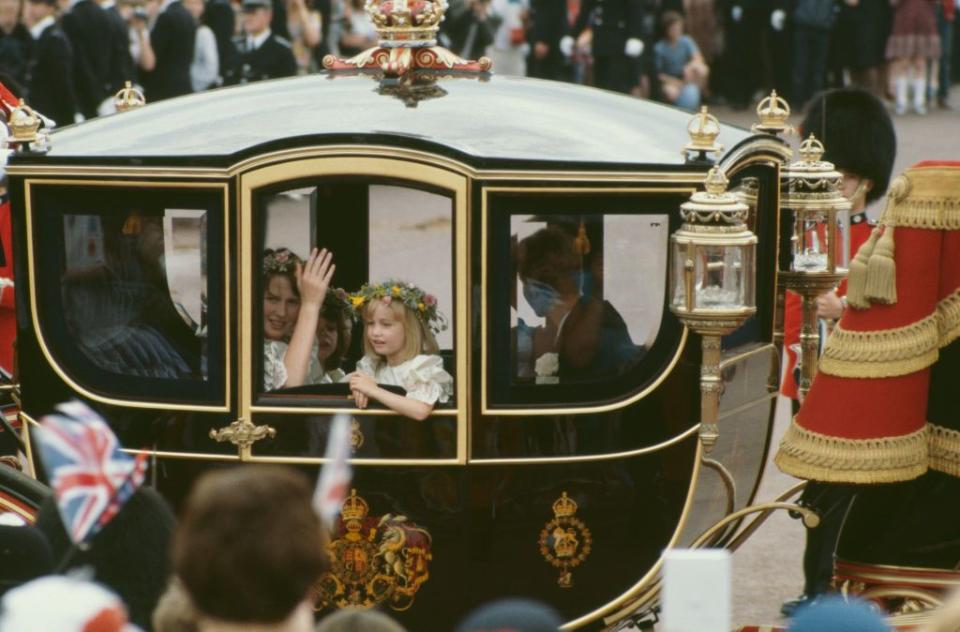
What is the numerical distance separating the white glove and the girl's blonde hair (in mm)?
15610

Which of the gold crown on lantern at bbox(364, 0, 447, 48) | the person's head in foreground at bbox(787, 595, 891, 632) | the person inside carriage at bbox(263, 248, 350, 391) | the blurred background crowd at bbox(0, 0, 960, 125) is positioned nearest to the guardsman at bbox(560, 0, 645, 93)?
the blurred background crowd at bbox(0, 0, 960, 125)

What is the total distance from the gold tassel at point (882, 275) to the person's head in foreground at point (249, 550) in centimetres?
209

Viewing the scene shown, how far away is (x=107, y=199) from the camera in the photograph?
493 cm

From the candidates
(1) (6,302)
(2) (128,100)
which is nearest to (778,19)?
(1) (6,302)

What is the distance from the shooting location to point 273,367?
16.3ft

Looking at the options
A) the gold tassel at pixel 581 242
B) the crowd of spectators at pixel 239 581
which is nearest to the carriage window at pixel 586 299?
the gold tassel at pixel 581 242

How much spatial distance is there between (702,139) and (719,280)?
13.3 inches

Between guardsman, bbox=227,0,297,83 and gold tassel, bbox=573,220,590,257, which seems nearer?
gold tassel, bbox=573,220,590,257

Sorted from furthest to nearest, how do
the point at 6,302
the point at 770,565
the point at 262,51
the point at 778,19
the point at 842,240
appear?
the point at 778,19 < the point at 262,51 < the point at 770,565 < the point at 6,302 < the point at 842,240

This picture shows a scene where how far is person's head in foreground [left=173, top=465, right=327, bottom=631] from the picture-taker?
2.71 m

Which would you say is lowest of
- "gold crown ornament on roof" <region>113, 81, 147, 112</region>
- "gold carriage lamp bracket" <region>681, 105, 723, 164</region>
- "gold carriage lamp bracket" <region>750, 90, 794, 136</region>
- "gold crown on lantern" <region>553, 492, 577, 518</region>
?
"gold crown on lantern" <region>553, 492, 577, 518</region>

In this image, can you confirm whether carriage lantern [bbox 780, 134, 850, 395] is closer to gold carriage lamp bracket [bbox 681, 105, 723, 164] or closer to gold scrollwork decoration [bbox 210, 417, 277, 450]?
gold carriage lamp bracket [bbox 681, 105, 723, 164]

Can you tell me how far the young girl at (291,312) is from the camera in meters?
4.95

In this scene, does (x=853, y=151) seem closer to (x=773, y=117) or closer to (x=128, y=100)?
(x=773, y=117)
